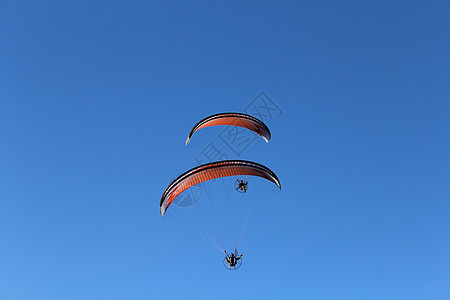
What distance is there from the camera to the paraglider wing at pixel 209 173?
23672 millimetres

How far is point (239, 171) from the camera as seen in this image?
2461 cm

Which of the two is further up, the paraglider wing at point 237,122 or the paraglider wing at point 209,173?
the paraglider wing at point 237,122

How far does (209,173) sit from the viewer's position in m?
23.9

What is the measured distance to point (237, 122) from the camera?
99.9ft

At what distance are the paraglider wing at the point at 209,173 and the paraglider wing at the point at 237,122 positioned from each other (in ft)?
17.1

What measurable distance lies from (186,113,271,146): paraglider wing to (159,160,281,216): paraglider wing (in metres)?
5.21

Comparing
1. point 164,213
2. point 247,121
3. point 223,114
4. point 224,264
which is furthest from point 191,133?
point 224,264

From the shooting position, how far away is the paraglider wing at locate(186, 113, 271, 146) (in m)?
28.5

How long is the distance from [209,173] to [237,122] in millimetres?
7987

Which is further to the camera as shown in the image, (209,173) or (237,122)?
(237,122)

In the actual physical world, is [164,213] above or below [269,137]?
below

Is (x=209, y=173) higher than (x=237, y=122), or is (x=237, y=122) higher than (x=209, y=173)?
(x=237, y=122)

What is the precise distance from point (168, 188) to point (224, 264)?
727 cm
